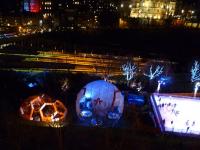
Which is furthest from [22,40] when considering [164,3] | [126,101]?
[164,3]

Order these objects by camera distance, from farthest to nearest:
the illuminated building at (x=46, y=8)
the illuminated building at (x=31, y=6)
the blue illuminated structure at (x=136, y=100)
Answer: the illuminated building at (x=46, y=8), the illuminated building at (x=31, y=6), the blue illuminated structure at (x=136, y=100)

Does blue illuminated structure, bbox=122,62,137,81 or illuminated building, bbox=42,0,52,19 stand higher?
illuminated building, bbox=42,0,52,19

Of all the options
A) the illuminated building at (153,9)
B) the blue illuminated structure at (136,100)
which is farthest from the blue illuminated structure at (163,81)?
the illuminated building at (153,9)

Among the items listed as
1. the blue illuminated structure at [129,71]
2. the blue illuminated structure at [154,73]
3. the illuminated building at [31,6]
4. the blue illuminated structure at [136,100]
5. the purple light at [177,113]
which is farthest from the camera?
the illuminated building at [31,6]

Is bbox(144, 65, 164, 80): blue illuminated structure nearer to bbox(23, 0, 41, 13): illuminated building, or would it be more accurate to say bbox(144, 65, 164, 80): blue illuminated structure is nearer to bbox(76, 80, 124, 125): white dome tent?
bbox(76, 80, 124, 125): white dome tent

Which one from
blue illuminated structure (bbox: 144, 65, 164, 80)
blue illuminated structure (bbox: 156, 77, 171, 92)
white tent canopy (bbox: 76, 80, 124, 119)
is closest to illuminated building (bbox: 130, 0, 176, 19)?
blue illuminated structure (bbox: 144, 65, 164, 80)

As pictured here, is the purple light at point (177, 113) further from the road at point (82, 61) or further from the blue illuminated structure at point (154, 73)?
the road at point (82, 61)

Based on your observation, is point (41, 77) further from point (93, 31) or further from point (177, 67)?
point (93, 31)
